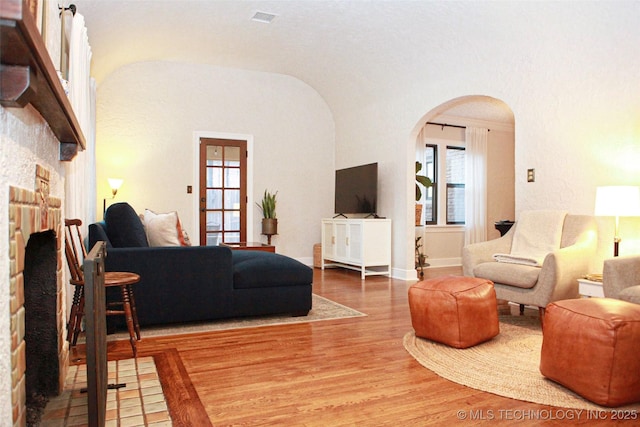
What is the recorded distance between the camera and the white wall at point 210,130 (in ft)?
21.2

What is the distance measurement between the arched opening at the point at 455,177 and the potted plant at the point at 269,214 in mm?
2293

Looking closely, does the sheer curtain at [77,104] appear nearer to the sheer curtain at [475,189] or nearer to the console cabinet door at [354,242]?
the console cabinet door at [354,242]

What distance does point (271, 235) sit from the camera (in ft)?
23.7

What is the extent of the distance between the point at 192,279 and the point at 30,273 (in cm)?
148

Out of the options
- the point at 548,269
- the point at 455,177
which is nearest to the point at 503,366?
the point at 548,269

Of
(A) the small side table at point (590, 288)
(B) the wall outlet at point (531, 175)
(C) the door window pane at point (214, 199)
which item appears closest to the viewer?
(A) the small side table at point (590, 288)

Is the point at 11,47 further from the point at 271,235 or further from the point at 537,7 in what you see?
the point at 271,235

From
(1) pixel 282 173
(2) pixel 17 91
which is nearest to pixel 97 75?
(1) pixel 282 173

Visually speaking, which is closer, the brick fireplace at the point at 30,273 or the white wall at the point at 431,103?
the brick fireplace at the point at 30,273

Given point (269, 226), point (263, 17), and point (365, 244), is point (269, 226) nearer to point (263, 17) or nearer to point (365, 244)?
point (365, 244)

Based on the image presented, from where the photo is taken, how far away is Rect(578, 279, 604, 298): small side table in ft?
10.3

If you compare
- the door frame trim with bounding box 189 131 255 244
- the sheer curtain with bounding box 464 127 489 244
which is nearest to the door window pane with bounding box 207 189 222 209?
the door frame trim with bounding box 189 131 255 244

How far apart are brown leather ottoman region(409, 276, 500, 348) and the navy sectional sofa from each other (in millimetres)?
1143

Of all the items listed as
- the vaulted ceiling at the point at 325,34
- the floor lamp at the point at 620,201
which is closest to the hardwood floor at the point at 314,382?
the floor lamp at the point at 620,201
